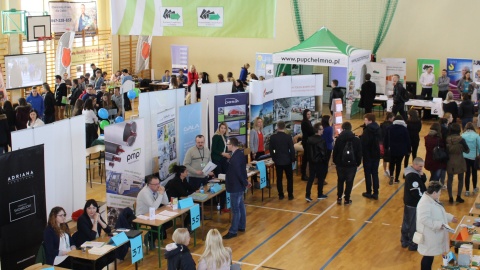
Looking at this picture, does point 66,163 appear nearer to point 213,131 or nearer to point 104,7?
point 213,131

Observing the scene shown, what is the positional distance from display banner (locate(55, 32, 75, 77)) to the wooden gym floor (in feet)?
28.6

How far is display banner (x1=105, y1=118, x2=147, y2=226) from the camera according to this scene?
9.91 metres

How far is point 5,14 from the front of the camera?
19.5m

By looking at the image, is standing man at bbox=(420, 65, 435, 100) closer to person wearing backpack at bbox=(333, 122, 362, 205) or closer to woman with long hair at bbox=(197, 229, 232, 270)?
person wearing backpack at bbox=(333, 122, 362, 205)

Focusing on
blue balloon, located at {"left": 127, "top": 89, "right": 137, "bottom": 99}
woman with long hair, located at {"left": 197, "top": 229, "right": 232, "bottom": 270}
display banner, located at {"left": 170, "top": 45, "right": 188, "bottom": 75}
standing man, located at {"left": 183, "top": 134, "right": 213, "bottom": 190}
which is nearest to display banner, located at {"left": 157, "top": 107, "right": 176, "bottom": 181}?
standing man, located at {"left": 183, "top": 134, "right": 213, "bottom": 190}

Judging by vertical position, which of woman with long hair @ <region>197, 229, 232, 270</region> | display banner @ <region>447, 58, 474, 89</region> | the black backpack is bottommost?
woman with long hair @ <region>197, 229, 232, 270</region>

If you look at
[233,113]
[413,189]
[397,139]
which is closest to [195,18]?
[233,113]

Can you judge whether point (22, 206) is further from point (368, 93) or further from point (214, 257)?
point (368, 93)

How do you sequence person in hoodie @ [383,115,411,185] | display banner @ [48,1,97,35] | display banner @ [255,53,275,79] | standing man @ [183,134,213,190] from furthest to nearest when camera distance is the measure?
display banner @ [255,53,275,79] < display banner @ [48,1,97,35] < person in hoodie @ [383,115,411,185] < standing man @ [183,134,213,190]

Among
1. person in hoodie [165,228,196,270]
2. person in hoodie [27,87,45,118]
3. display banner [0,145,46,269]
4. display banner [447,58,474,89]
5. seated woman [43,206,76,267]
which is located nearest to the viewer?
person in hoodie [165,228,196,270]

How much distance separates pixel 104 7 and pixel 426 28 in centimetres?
1067

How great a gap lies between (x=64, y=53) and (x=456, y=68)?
11.4 meters

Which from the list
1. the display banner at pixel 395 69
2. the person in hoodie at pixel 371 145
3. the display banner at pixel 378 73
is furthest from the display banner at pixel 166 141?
the display banner at pixel 395 69

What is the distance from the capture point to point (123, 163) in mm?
10000
